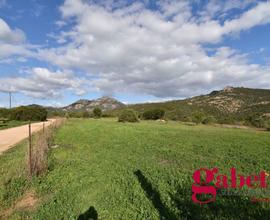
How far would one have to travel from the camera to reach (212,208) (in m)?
4.53

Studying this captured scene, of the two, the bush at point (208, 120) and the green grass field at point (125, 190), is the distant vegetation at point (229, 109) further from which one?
the green grass field at point (125, 190)

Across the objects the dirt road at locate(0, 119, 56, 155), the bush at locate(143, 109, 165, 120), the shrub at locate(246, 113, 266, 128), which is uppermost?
the bush at locate(143, 109, 165, 120)

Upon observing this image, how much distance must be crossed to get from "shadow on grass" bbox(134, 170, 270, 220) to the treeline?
49856 millimetres

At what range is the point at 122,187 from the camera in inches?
233

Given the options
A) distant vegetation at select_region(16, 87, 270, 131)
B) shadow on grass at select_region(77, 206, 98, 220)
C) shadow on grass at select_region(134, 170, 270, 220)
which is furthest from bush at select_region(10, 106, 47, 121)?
shadow on grass at select_region(134, 170, 270, 220)

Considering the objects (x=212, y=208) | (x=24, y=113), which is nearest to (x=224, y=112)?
(x=24, y=113)

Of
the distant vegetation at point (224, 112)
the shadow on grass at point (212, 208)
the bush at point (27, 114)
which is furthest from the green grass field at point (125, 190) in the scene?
the bush at point (27, 114)

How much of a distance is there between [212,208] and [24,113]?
52687 millimetres

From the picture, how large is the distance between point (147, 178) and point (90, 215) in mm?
2513

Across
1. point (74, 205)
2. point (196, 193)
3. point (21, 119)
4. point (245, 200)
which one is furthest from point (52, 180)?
point (21, 119)

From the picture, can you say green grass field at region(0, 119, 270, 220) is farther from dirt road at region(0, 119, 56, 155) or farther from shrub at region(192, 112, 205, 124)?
shrub at region(192, 112, 205, 124)

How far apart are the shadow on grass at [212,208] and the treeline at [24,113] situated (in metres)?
49.9

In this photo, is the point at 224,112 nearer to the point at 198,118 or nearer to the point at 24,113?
the point at 198,118

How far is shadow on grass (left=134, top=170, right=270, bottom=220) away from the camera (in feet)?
13.5
